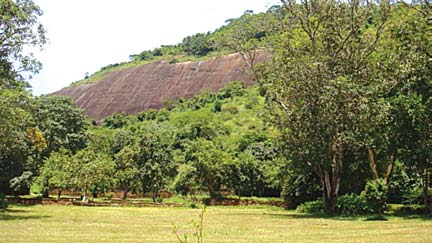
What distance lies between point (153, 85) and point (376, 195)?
10520 centimetres

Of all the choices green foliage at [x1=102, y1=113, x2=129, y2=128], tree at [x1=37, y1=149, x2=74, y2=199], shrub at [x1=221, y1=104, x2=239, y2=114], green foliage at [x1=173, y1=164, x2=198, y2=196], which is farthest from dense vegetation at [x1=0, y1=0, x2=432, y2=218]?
green foliage at [x1=102, y1=113, x2=129, y2=128]

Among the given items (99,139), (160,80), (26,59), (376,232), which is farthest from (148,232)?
(160,80)

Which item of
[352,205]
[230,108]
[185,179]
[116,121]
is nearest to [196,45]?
[116,121]

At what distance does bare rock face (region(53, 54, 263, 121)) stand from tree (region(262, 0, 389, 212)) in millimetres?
83972

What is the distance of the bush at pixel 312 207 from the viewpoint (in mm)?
36250

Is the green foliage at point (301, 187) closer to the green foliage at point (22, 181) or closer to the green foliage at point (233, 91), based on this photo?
the green foliage at point (22, 181)

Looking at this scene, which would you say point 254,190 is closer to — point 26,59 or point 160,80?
point 26,59

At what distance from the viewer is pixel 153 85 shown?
13200cm

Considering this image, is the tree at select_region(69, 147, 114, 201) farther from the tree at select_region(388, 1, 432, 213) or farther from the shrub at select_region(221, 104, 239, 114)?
the shrub at select_region(221, 104, 239, 114)

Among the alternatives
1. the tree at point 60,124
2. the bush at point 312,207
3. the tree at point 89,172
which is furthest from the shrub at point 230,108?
the bush at point 312,207

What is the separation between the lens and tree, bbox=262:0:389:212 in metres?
30.4

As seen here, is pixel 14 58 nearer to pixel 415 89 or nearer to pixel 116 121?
pixel 415 89

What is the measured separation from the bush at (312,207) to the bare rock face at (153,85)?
3173 inches

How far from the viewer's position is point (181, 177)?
5034 centimetres
